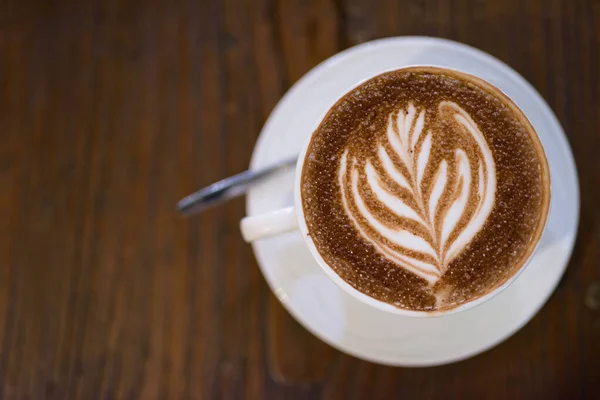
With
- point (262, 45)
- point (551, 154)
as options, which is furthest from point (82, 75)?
point (551, 154)

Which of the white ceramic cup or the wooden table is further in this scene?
the wooden table

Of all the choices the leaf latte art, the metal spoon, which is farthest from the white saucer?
the leaf latte art

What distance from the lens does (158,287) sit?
113 cm

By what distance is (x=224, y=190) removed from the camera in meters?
1.05

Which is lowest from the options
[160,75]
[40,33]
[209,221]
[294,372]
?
[294,372]

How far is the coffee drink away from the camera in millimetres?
867

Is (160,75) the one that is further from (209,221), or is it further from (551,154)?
(551,154)

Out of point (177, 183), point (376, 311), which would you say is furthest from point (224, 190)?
point (376, 311)

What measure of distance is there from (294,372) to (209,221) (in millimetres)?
323

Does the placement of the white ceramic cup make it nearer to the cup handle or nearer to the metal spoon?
the cup handle

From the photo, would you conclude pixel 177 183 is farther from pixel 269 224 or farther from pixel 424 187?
pixel 424 187

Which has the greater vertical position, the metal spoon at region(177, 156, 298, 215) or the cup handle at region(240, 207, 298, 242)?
the metal spoon at region(177, 156, 298, 215)

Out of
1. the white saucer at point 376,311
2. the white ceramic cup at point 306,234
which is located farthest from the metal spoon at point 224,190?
the white ceramic cup at point 306,234

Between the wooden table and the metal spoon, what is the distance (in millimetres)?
56
